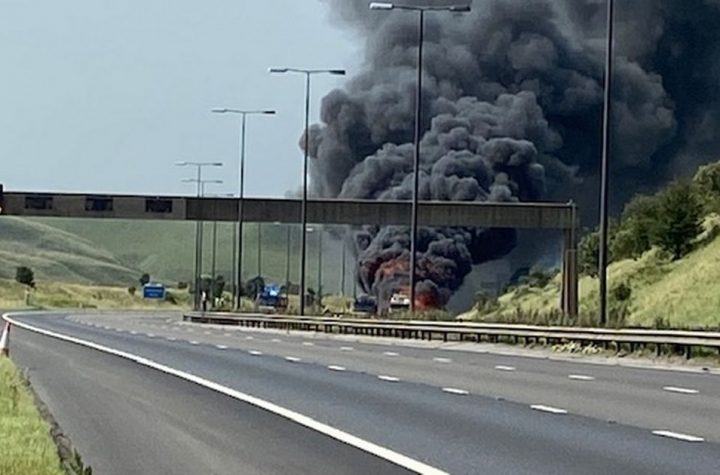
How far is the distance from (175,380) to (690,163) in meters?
91.7

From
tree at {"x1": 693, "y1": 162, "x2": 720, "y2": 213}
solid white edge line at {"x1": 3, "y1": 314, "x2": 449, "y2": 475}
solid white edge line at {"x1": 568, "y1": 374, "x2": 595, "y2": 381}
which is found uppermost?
tree at {"x1": 693, "y1": 162, "x2": 720, "y2": 213}

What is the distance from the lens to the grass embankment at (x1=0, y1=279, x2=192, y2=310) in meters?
154

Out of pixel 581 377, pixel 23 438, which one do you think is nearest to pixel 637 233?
pixel 581 377

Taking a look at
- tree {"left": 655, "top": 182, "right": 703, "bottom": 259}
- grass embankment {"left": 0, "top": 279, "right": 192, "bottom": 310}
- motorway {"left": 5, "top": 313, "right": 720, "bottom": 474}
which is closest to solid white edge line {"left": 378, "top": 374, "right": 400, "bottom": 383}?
motorway {"left": 5, "top": 313, "right": 720, "bottom": 474}

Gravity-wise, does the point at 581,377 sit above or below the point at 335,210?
below

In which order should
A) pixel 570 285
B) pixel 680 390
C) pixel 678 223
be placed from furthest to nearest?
pixel 678 223 < pixel 570 285 < pixel 680 390

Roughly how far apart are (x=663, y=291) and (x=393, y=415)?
49466mm

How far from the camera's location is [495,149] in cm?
10794

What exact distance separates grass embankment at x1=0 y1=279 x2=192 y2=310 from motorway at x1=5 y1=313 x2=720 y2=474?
11216 centimetres

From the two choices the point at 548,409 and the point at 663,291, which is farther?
the point at 663,291

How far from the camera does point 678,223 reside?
3125 inches

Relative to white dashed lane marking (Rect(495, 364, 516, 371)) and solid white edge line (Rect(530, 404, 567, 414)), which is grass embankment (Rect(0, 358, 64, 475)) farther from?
white dashed lane marking (Rect(495, 364, 516, 371))

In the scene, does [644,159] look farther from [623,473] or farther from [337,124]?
[623,473]

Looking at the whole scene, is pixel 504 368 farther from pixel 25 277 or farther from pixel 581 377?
pixel 25 277
